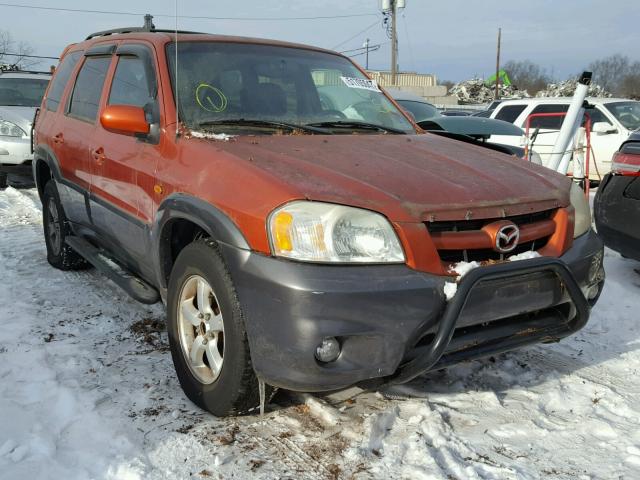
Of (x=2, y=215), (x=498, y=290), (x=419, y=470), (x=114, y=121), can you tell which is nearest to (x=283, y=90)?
(x=114, y=121)

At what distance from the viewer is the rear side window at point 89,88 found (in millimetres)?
4199

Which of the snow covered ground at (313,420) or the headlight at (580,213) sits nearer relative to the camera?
the snow covered ground at (313,420)

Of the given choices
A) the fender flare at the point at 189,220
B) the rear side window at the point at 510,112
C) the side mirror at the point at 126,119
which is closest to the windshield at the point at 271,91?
the side mirror at the point at 126,119

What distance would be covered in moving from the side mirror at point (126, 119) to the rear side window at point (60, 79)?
1950 millimetres

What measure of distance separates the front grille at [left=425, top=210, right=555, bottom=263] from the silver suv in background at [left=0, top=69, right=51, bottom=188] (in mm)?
8292

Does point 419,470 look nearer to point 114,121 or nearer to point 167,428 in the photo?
point 167,428

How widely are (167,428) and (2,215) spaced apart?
576 cm

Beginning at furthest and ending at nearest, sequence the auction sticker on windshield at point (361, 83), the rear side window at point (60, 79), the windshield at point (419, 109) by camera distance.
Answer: the windshield at point (419, 109) → the rear side window at point (60, 79) → the auction sticker on windshield at point (361, 83)

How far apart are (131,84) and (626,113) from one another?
9961mm

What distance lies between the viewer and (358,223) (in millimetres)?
2432

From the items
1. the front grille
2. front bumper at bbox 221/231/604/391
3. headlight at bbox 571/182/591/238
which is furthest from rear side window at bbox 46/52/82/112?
headlight at bbox 571/182/591/238

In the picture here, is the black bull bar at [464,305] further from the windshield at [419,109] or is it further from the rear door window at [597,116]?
the rear door window at [597,116]

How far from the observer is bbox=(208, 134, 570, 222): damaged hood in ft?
8.20

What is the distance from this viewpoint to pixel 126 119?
3.13 m
